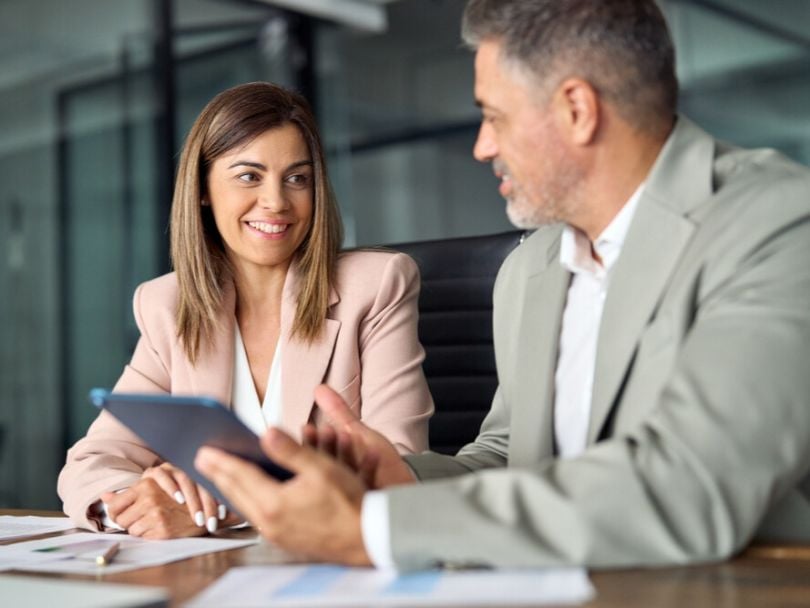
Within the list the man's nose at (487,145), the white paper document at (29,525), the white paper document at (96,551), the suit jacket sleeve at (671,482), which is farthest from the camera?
the white paper document at (29,525)

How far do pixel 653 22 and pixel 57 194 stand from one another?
13.0 ft

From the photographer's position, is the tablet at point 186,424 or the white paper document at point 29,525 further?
the white paper document at point 29,525

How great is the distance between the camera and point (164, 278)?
2.42 meters

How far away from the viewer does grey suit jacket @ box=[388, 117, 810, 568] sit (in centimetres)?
103

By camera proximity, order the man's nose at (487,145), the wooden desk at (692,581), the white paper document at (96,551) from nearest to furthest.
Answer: the wooden desk at (692,581)
the white paper document at (96,551)
the man's nose at (487,145)

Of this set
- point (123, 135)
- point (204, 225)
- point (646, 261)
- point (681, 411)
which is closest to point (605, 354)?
point (646, 261)

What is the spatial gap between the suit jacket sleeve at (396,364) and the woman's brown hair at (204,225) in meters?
0.13

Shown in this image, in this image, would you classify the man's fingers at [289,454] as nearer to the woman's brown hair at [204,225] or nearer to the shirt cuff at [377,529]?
the shirt cuff at [377,529]

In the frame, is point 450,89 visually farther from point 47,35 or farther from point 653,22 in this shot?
point 653,22

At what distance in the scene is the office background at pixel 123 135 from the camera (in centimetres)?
437

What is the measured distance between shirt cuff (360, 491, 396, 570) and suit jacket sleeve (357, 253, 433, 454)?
3.00 ft

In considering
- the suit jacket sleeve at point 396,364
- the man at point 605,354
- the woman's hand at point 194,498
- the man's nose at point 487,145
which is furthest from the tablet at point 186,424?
the suit jacket sleeve at point 396,364

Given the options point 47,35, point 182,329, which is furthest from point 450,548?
point 47,35

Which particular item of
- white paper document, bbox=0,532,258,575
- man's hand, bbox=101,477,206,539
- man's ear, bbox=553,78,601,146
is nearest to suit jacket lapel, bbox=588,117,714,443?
man's ear, bbox=553,78,601,146
